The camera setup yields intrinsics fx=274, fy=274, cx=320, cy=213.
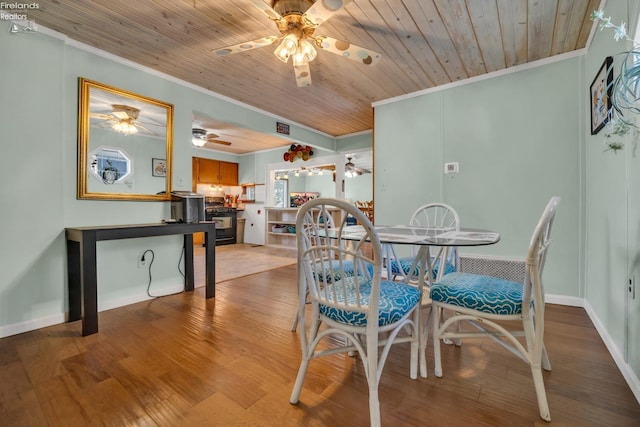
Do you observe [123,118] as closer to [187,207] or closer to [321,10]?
[187,207]

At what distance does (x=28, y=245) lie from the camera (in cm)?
206

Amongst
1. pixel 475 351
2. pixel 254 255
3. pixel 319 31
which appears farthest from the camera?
pixel 254 255

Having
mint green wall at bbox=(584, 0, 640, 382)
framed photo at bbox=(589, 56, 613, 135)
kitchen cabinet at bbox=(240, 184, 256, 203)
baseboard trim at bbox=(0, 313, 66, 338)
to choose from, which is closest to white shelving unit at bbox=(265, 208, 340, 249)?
kitchen cabinet at bbox=(240, 184, 256, 203)

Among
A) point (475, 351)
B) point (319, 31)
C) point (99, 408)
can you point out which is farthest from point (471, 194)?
point (99, 408)

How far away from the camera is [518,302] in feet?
4.12

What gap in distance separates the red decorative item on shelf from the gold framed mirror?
3220 mm

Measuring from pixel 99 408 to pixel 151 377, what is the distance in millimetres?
250

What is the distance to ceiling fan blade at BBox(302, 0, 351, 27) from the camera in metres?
1.53

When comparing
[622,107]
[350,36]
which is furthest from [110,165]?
[622,107]

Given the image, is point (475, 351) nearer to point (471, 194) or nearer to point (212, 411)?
point (212, 411)

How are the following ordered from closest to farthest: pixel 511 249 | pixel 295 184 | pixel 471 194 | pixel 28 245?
pixel 28 245
pixel 511 249
pixel 471 194
pixel 295 184

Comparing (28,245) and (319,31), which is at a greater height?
(319,31)

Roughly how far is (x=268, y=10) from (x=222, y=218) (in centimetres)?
553

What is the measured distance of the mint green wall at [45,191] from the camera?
1.98m
